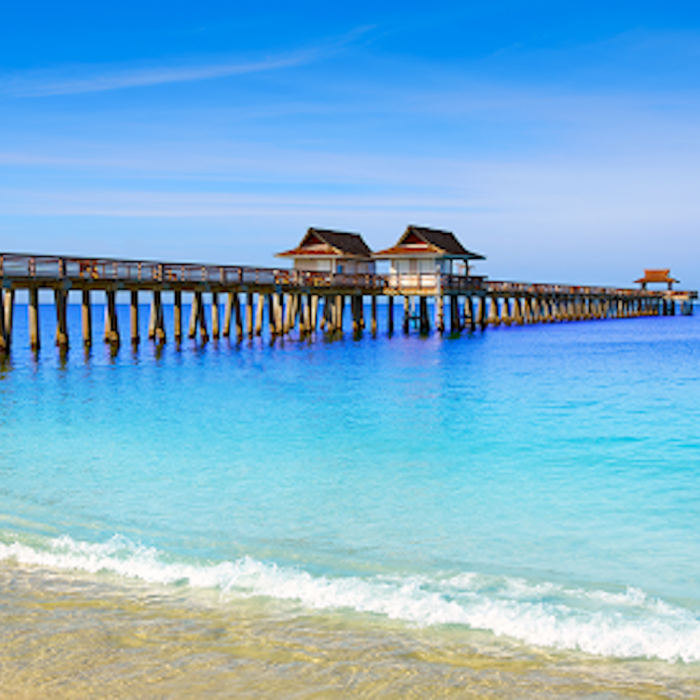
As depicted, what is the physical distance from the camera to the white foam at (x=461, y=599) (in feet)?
18.3

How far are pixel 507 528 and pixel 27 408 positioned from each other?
12767 millimetres

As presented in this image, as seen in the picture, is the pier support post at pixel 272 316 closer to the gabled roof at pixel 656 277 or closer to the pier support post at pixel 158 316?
Result: the pier support post at pixel 158 316

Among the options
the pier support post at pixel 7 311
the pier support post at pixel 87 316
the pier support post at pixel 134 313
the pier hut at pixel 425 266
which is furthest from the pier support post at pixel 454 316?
the pier support post at pixel 7 311

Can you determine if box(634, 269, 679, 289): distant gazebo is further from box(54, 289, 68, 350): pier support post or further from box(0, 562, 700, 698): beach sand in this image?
box(0, 562, 700, 698): beach sand

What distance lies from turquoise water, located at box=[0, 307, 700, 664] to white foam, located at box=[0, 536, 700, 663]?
0.9 inches

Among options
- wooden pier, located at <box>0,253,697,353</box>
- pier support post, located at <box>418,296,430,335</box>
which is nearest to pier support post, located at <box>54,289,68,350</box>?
wooden pier, located at <box>0,253,697,353</box>

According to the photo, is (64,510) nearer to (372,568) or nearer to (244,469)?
(244,469)

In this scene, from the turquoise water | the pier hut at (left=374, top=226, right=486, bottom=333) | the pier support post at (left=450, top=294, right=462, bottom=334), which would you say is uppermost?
the pier hut at (left=374, top=226, right=486, bottom=333)

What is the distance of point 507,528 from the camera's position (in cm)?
886

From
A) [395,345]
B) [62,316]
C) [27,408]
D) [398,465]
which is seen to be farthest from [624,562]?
[395,345]

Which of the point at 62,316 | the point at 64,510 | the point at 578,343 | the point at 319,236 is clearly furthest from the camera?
the point at 319,236

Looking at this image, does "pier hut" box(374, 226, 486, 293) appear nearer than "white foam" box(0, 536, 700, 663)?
No

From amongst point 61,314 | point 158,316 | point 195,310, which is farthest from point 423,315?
point 61,314

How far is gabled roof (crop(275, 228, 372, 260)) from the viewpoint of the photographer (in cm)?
4891
